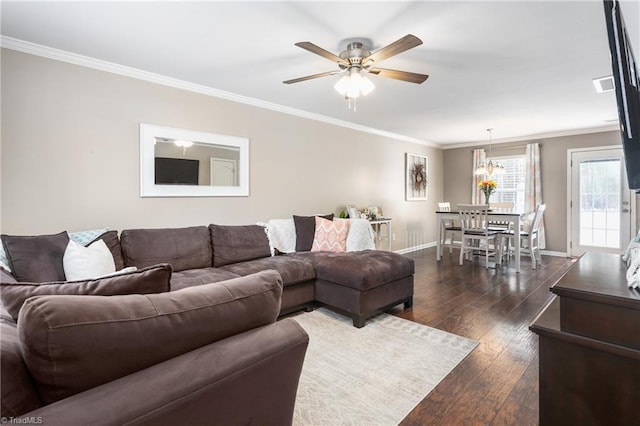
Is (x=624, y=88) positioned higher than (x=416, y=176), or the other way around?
(x=416, y=176)

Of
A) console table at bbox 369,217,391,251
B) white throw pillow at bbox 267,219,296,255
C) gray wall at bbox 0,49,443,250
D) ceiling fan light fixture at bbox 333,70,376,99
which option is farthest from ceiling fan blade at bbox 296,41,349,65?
console table at bbox 369,217,391,251

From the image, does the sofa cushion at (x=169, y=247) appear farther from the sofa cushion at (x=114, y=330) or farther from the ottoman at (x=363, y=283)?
the sofa cushion at (x=114, y=330)

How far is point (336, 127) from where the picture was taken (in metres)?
5.12

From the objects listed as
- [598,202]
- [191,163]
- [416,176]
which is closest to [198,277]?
[191,163]

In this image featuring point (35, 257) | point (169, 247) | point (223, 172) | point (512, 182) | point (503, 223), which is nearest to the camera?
point (35, 257)

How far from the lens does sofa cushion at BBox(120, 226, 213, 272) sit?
275 cm

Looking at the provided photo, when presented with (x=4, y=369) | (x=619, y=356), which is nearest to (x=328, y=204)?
(x=619, y=356)

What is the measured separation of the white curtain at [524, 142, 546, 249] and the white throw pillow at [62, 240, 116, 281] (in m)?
7.02

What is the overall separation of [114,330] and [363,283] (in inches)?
87.9

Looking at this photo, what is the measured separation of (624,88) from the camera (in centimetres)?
120

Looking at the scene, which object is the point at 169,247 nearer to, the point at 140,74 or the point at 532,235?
the point at 140,74

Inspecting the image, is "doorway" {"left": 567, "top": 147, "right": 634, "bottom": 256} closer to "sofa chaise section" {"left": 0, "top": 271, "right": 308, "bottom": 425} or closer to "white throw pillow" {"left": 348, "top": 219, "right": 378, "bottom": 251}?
"white throw pillow" {"left": 348, "top": 219, "right": 378, "bottom": 251}

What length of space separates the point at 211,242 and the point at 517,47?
332cm

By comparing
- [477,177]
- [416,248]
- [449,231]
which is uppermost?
[477,177]
